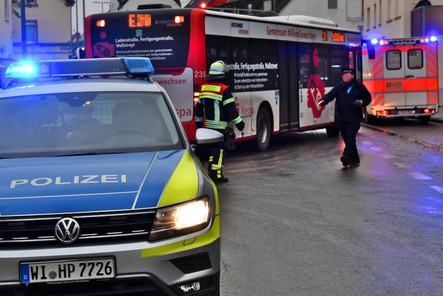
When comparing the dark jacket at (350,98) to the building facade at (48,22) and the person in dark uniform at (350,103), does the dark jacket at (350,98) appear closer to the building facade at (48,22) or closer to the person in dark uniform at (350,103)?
the person in dark uniform at (350,103)

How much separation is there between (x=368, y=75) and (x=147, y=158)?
23.2 meters

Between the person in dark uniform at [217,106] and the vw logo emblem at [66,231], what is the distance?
7660 mm

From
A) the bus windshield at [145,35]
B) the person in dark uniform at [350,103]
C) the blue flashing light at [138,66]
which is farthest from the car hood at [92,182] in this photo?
the bus windshield at [145,35]

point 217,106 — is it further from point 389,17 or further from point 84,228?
point 389,17

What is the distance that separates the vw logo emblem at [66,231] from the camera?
4410mm

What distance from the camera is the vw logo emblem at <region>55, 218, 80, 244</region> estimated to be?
4.41m

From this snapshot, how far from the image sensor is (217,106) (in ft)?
39.9

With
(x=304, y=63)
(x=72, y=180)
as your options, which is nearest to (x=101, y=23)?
(x=304, y=63)

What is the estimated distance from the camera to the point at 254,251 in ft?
23.8

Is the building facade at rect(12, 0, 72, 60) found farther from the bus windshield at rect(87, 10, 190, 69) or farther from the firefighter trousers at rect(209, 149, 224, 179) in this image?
the firefighter trousers at rect(209, 149, 224, 179)

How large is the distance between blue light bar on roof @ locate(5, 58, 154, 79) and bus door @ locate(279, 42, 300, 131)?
11.6 metres

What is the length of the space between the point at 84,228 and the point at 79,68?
2960 millimetres

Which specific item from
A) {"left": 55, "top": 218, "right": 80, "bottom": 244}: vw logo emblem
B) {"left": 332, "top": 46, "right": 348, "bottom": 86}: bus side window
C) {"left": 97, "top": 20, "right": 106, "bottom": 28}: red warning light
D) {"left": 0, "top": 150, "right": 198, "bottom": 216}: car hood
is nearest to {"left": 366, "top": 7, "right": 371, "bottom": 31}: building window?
{"left": 332, "top": 46, "right": 348, "bottom": 86}: bus side window

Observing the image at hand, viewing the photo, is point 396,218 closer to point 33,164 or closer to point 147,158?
point 147,158
